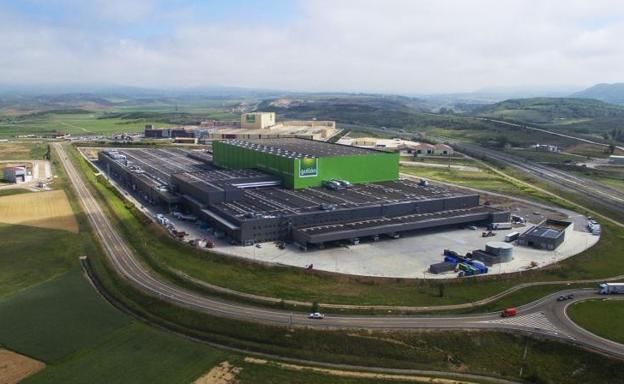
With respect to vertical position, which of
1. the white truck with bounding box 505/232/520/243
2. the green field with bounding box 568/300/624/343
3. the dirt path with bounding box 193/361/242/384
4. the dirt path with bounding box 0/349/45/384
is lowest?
the dirt path with bounding box 193/361/242/384

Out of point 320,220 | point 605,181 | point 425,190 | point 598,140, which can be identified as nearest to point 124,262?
point 320,220

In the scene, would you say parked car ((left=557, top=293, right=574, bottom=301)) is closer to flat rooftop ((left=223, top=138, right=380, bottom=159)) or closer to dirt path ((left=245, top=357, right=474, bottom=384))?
dirt path ((left=245, top=357, right=474, bottom=384))

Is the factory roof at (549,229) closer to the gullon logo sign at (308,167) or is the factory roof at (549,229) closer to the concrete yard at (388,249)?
the concrete yard at (388,249)

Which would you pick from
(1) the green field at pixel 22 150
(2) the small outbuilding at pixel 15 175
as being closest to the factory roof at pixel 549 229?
(2) the small outbuilding at pixel 15 175

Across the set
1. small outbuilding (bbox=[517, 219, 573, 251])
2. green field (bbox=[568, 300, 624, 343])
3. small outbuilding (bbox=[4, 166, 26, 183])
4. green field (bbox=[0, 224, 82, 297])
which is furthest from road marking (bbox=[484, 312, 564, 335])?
small outbuilding (bbox=[4, 166, 26, 183])

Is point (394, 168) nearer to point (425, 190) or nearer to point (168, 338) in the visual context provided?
point (425, 190)

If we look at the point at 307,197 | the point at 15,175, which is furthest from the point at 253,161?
the point at 15,175
